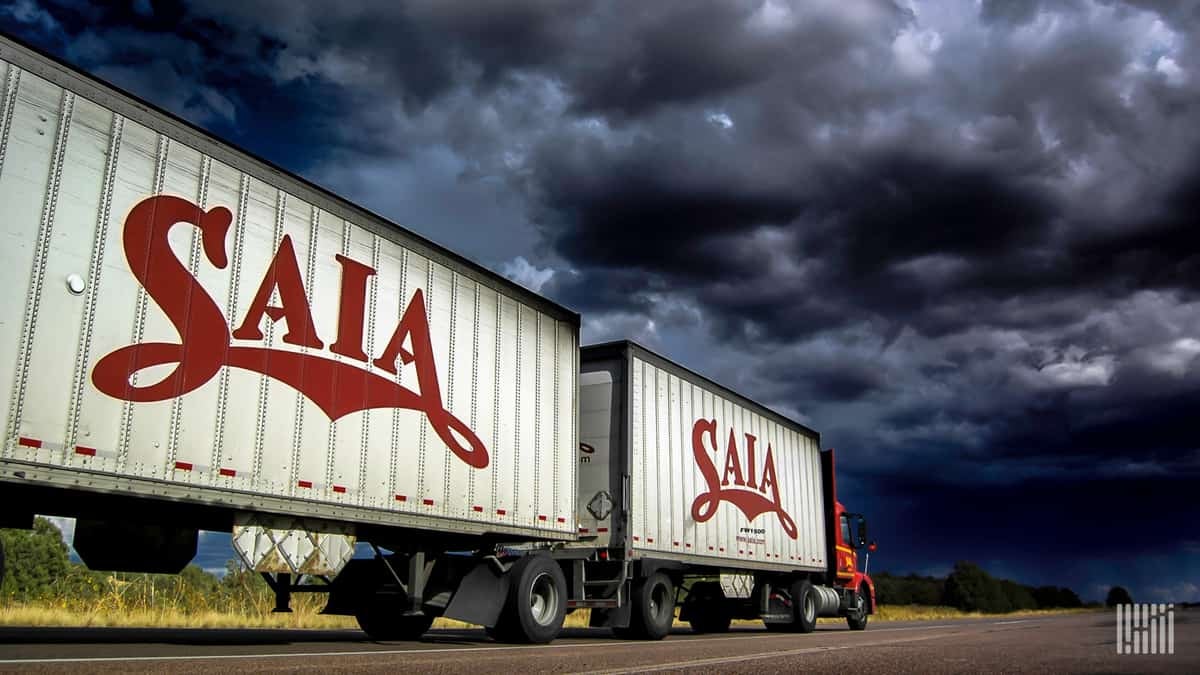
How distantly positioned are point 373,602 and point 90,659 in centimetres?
509

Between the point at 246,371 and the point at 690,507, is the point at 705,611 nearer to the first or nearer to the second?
the point at 690,507

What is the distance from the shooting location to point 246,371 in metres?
9.12

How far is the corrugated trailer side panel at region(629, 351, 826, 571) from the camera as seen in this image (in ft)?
51.5

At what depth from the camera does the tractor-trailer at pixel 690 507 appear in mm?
14945

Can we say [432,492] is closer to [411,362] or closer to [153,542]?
[411,362]

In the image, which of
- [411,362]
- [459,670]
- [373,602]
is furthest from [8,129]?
[373,602]

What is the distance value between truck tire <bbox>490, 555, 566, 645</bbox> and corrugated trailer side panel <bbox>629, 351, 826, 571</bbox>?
90.4 inches

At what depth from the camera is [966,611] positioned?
68875 mm

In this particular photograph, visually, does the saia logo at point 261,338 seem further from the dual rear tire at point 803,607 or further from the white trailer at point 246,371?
the dual rear tire at point 803,607

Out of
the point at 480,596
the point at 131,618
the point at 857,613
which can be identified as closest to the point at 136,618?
the point at 131,618

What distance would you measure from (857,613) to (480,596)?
585 inches

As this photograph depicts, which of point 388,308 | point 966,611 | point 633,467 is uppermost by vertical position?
point 388,308

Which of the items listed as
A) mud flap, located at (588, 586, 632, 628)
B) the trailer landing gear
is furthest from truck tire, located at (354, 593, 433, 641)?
the trailer landing gear

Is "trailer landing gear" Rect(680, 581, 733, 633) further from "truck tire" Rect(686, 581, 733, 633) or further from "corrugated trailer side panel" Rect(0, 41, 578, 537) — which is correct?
"corrugated trailer side panel" Rect(0, 41, 578, 537)
